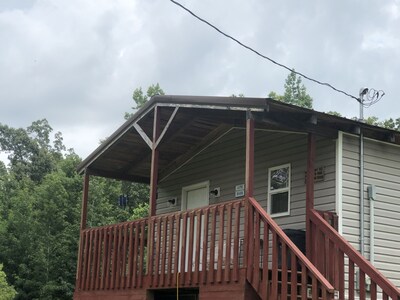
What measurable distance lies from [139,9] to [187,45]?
3407 mm

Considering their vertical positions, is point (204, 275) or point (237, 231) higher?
point (237, 231)

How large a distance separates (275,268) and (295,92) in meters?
27.9

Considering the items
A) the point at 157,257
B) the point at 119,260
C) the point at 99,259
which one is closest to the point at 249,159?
the point at 157,257

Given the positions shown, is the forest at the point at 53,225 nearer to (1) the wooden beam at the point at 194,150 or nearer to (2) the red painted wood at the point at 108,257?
(1) the wooden beam at the point at 194,150

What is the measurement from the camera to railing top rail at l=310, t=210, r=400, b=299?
24.5 ft

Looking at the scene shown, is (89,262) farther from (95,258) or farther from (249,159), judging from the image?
(249,159)

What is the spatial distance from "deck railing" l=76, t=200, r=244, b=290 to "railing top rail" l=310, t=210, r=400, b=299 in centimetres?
119

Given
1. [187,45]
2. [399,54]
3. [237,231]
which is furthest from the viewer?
[399,54]

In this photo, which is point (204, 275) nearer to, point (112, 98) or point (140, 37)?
point (140, 37)

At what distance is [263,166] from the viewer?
1119cm

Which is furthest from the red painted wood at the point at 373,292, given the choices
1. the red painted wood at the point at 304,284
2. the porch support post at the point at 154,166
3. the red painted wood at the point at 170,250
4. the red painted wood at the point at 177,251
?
the porch support post at the point at 154,166

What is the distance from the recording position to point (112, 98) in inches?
1604

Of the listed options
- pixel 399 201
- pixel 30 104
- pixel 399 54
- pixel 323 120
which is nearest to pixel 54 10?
pixel 323 120

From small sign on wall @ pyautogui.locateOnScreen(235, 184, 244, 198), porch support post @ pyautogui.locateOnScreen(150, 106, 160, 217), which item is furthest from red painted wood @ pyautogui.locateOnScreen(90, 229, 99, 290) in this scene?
small sign on wall @ pyautogui.locateOnScreen(235, 184, 244, 198)
